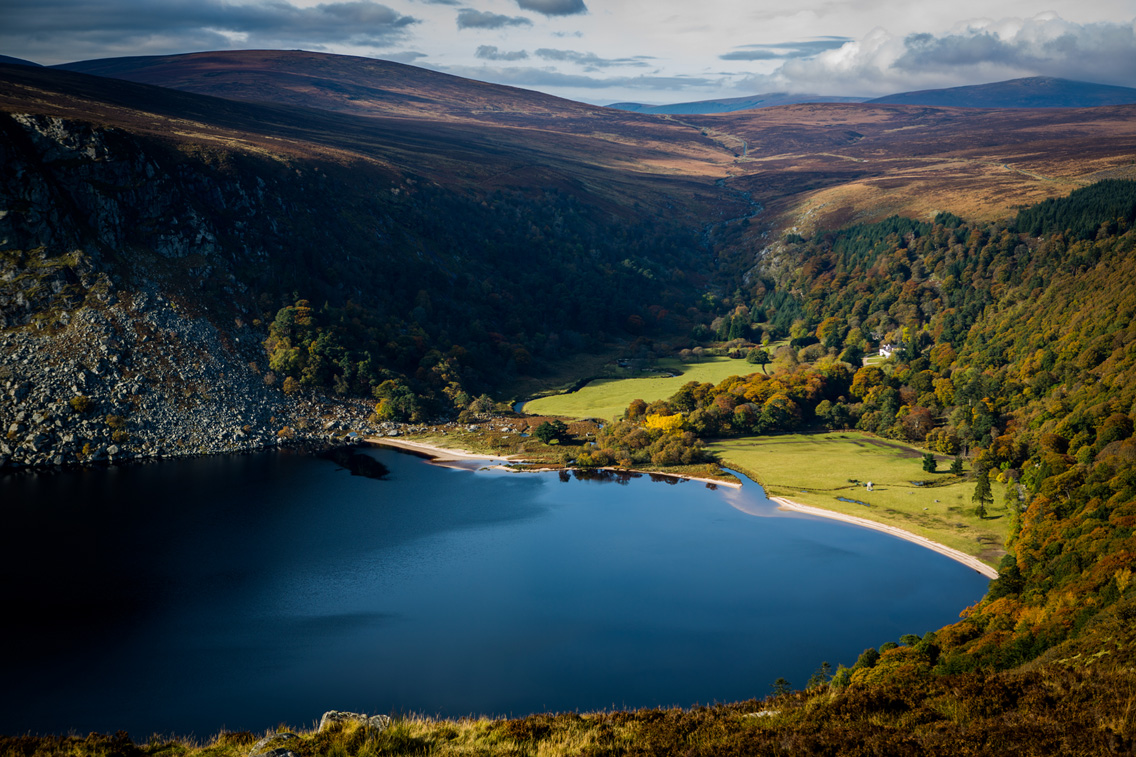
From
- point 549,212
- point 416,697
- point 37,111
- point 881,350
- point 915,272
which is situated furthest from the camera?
point 549,212

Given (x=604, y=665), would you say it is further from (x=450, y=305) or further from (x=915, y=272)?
(x=915, y=272)

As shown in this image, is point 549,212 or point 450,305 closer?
point 450,305

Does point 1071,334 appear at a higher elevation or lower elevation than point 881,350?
higher

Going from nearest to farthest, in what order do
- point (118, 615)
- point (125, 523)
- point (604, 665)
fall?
point (604, 665)
point (118, 615)
point (125, 523)

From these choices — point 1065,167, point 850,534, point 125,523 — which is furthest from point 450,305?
point 1065,167

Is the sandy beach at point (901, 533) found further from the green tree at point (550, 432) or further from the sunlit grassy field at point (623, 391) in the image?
the sunlit grassy field at point (623, 391)

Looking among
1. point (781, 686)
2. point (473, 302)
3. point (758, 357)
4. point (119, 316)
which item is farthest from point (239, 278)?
point (781, 686)
